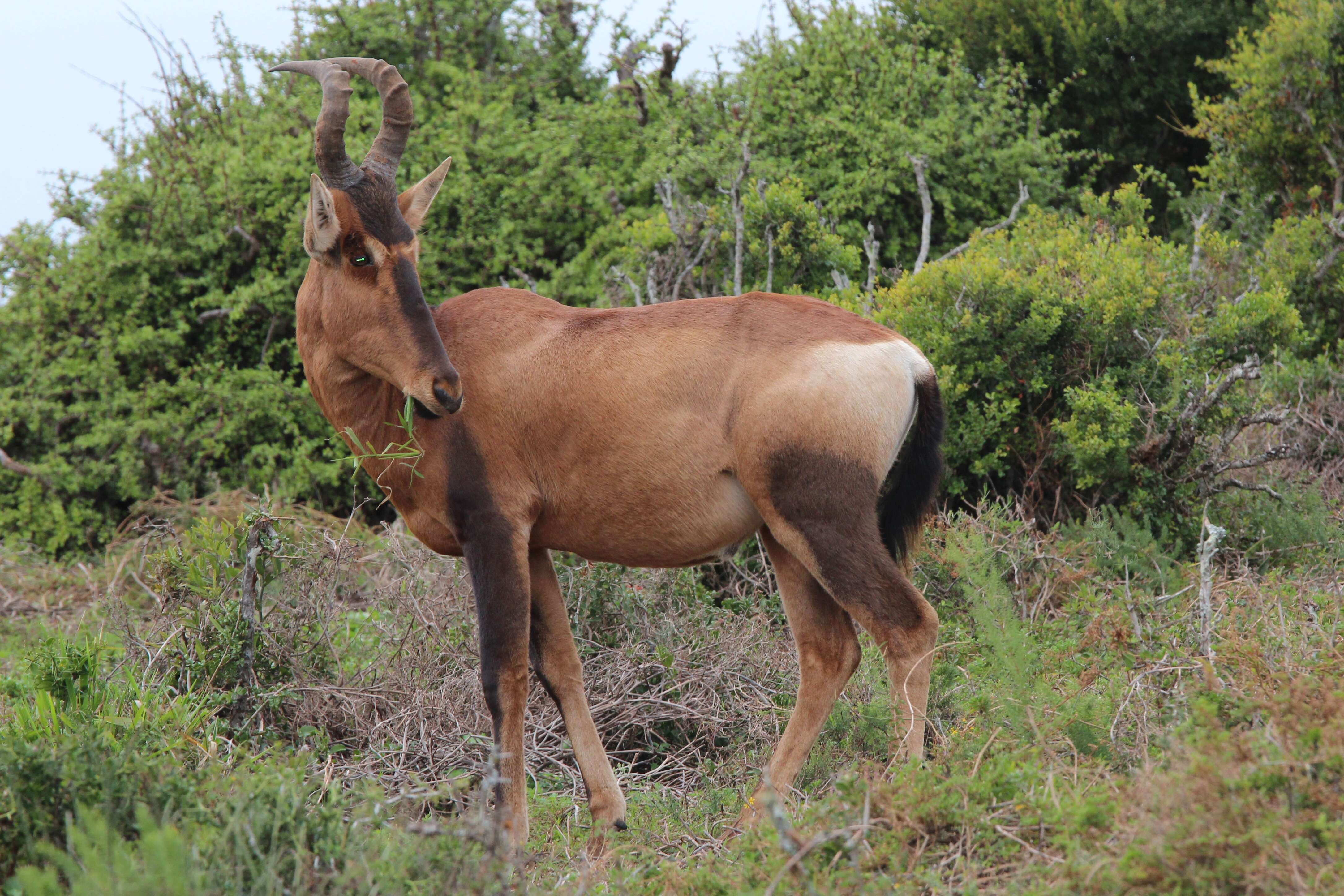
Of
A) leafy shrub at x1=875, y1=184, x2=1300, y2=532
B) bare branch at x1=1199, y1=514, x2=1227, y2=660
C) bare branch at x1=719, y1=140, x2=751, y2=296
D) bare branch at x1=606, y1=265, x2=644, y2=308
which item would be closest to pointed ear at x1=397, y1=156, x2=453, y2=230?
bare branch at x1=606, y1=265, x2=644, y2=308

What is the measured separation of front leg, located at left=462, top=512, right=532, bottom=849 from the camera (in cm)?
458

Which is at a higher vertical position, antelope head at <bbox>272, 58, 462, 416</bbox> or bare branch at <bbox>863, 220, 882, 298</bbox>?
antelope head at <bbox>272, 58, 462, 416</bbox>

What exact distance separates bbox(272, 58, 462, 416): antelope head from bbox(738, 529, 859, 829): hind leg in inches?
60.4

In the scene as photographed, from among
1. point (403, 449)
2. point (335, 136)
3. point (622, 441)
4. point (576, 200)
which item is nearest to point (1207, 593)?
point (622, 441)

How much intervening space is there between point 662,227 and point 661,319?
4.29 meters

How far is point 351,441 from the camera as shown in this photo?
4945 millimetres

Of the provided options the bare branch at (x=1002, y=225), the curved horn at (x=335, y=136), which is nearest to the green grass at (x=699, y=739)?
the curved horn at (x=335, y=136)

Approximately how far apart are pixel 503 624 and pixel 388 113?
7.46 feet

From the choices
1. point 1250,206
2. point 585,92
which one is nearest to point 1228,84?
point 1250,206

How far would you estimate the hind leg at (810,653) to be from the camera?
4.73 m

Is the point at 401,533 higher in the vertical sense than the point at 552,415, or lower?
lower

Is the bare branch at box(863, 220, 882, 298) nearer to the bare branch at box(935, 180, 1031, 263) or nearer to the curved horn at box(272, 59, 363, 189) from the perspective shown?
the bare branch at box(935, 180, 1031, 263)

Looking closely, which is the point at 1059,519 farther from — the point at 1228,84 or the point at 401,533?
the point at 1228,84

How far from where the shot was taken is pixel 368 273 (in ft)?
15.4
